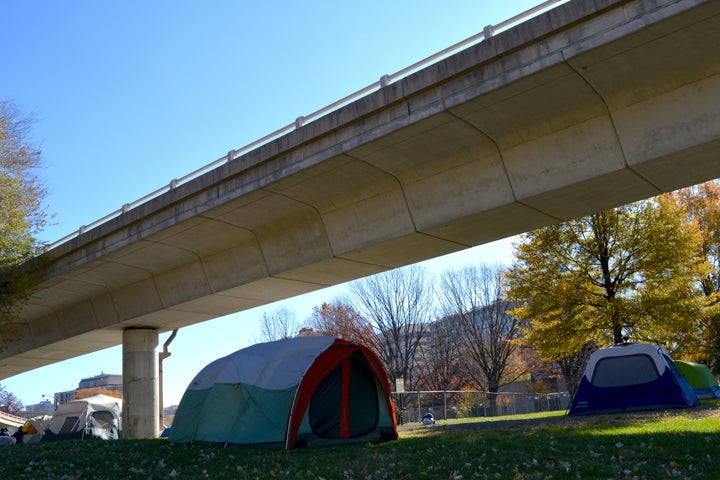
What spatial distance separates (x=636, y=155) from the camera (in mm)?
10469

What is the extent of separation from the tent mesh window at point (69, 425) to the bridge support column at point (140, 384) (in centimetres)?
566

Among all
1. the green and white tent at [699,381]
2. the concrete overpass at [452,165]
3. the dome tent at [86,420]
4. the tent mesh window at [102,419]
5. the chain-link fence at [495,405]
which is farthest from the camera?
the chain-link fence at [495,405]

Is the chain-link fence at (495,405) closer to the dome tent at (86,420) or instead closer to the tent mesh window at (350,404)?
the dome tent at (86,420)

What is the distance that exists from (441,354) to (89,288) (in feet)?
103

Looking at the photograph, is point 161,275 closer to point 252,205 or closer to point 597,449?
point 252,205

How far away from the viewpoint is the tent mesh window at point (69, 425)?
25.5m

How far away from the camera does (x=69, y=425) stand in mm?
25734

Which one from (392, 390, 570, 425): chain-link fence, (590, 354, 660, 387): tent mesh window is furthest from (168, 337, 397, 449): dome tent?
(392, 390, 570, 425): chain-link fence

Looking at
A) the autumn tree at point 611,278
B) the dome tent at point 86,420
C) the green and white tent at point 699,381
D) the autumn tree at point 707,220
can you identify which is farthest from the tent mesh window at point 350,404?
the autumn tree at point 707,220

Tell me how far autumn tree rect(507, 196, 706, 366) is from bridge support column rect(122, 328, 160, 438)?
1428 centimetres

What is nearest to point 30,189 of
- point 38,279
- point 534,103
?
point 38,279

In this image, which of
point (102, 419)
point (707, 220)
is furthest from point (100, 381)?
point (707, 220)

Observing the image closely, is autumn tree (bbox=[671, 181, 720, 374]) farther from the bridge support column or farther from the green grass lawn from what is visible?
the bridge support column

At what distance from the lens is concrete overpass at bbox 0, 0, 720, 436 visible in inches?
382
